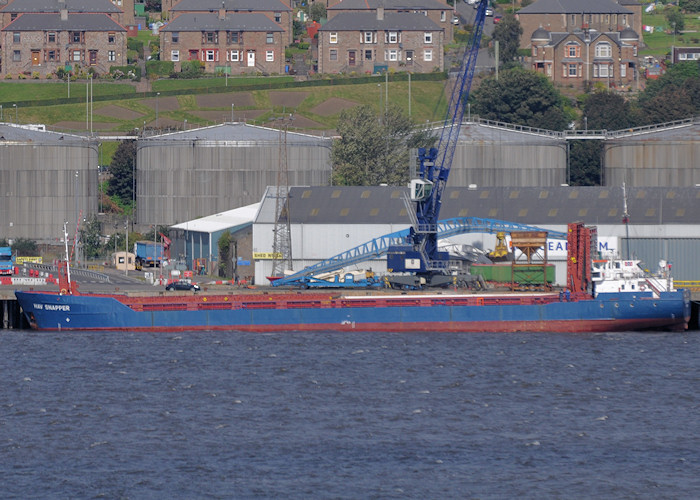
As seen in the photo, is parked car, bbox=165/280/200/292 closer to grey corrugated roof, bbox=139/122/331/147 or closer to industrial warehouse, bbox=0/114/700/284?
industrial warehouse, bbox=0/114/700/284

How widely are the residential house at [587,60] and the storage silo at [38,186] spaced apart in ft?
255

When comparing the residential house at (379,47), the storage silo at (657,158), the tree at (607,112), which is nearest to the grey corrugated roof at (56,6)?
the residential house at (379,47)

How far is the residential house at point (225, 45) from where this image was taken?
190375 millimetres

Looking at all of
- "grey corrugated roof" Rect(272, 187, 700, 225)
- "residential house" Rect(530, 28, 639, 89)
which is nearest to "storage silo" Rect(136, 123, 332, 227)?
"grey corrugated roof" Rect(272, 187, 700, 225)

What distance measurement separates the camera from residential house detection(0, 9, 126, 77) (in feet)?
618

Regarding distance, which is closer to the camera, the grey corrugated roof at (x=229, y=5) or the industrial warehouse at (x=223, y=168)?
the industrial warehouse at (x=223, y=168)

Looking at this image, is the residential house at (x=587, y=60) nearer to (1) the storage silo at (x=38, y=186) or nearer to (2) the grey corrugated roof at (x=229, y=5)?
(2) the grey corrugated roof at (x=229, y=5)

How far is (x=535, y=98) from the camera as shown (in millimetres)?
168000

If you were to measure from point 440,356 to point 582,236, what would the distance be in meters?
17.8

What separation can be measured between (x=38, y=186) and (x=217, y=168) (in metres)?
16.9

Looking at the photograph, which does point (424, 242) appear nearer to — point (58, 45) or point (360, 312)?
point (360, 312)

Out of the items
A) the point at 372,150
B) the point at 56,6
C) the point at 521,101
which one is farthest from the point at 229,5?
the point at 372,150

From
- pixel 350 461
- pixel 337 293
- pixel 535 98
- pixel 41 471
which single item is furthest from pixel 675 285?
pixel 535 98

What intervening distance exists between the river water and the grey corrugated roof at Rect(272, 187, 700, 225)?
77.9 feet
